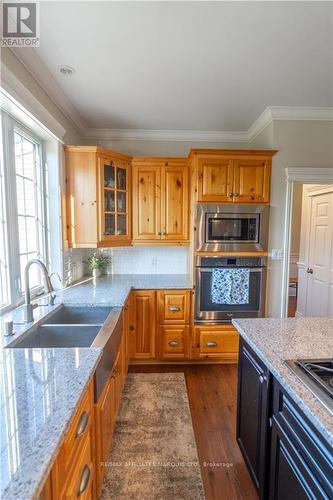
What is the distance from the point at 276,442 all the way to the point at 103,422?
0.87 m

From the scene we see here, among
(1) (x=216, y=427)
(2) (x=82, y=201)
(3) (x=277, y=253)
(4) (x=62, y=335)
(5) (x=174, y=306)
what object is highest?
(2) (x=82, y=201)

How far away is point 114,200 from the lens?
2736mm

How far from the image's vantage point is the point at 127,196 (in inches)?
113

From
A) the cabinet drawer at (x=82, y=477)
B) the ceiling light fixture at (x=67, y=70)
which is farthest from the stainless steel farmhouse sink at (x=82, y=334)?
the ceiling light fixture at (x=67, y=70)

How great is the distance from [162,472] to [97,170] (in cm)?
245

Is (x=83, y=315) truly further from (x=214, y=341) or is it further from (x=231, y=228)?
(x=231, y=228)

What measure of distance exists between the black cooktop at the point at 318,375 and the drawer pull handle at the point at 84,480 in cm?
96

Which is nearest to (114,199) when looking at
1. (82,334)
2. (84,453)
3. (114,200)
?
(114,200)

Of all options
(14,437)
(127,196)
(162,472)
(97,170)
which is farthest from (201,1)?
(162,472)

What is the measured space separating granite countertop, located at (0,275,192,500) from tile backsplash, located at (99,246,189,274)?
1.63m

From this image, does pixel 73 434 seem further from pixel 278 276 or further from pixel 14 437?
pixel 278 276

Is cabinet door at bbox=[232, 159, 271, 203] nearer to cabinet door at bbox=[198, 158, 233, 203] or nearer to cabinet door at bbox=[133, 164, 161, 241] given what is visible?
cabinet door at bbox=[198, 158, 233, 203]

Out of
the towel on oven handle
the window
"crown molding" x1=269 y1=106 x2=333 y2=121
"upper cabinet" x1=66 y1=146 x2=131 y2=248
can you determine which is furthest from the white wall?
the window

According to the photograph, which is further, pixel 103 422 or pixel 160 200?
pixel 160 200
